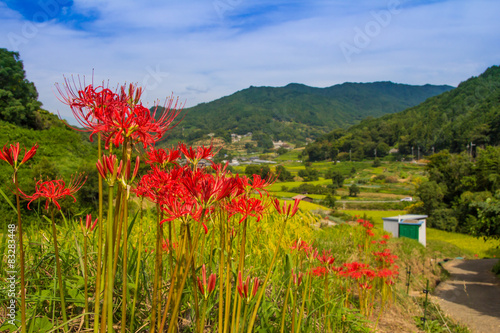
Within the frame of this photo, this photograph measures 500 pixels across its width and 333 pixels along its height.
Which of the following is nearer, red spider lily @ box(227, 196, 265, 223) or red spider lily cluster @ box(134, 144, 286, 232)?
red spider lily cluster @ box(134, 144, 286, 232)

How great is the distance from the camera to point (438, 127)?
85812 millimetres

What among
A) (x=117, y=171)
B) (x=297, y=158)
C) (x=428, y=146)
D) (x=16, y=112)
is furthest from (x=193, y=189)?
(x=297, y=158)

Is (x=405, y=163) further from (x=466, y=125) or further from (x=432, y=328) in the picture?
(x=432, y=328)

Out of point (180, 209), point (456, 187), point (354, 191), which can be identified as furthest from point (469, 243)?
point (180, 209)

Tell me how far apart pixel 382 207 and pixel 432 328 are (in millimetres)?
52746

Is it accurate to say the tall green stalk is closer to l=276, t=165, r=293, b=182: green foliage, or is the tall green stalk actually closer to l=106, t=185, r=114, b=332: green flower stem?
l=106, t=185, r=114, b=332: green flower stem

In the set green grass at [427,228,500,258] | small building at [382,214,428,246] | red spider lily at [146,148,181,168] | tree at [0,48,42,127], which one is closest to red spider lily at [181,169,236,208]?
red spider lily at [146,148,181,168]

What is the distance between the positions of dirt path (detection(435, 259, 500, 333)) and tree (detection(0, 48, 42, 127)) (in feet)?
62.1

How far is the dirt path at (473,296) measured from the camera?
7.31 meters

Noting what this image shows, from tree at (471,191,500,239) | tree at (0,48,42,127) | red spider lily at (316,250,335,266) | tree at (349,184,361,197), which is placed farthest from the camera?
tree at (349,184,361,197)

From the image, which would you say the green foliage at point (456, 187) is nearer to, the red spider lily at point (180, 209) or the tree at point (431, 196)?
the tree at point (431, 196)

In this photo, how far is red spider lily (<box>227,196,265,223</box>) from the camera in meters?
1.34

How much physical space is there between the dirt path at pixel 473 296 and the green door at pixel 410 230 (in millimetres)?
2467

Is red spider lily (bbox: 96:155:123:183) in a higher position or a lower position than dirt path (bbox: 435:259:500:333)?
higher
